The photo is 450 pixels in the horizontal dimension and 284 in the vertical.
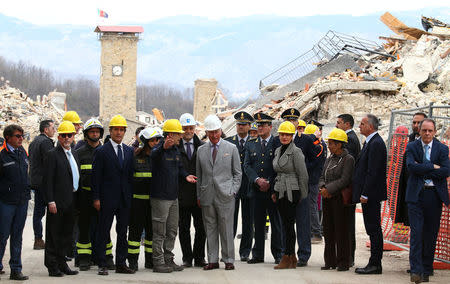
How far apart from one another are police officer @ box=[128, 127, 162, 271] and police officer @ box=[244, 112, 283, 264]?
153cm

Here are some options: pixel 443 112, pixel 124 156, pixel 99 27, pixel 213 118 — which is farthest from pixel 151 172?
pixel 99 27

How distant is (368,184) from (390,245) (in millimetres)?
2299

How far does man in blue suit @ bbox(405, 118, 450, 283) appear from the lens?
801 centimetres

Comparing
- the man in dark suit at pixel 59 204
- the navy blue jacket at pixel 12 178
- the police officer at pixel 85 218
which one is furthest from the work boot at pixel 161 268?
the navy blue jacket at pixel 12 178

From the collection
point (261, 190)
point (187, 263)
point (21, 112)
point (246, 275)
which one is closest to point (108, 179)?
point (187, 263)

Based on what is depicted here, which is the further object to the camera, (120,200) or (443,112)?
(443,112)

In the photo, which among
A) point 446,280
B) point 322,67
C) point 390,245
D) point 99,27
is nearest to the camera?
point 446,280

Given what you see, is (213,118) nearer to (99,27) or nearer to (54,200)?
(54,200)

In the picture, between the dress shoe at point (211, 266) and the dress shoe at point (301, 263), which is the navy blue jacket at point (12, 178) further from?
the dress shoe at point (301, 263)

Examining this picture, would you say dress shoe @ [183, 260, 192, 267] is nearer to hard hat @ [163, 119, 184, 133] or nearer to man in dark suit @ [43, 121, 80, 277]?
man in dark suit @ [43, 121, 80, 277]

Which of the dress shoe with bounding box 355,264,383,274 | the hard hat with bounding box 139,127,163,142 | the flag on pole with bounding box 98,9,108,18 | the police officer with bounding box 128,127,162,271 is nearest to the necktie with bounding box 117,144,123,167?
the police officer with bounding box 128,127,162,271

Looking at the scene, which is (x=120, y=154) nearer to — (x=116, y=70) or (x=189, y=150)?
(x=189, y=150)

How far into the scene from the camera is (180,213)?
30.1 feet

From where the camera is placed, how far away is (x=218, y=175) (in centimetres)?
888
